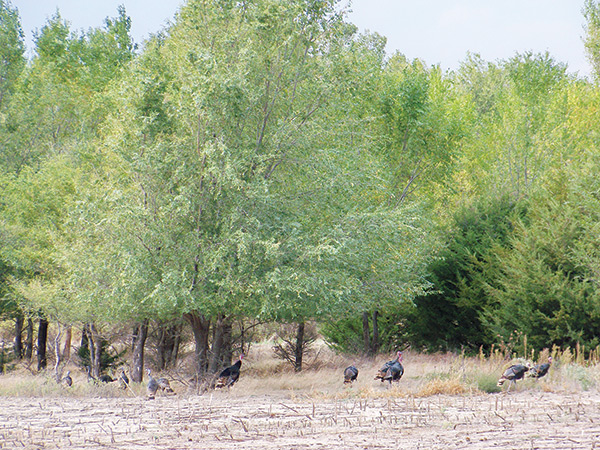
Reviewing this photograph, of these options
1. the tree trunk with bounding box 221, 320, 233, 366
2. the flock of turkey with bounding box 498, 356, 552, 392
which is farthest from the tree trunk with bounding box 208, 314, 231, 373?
the flock of turkey with bounding box 498, 356, 552, 392

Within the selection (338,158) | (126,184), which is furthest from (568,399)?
(126,184)

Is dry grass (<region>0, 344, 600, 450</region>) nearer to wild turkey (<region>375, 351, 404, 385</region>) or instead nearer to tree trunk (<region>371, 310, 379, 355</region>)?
wild turkey (<region>375, 351, 404, 385</region>)

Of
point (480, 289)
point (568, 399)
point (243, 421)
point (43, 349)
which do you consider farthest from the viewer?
point (43, 349)

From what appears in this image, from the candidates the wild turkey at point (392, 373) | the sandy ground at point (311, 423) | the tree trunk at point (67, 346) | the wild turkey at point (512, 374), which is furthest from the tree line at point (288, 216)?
the wild turkey at point (512, 374)

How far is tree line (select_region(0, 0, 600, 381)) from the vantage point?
15047 mm

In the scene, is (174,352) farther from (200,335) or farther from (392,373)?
(392,373)

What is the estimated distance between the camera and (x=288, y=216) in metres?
16.3

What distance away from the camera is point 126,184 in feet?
60.3

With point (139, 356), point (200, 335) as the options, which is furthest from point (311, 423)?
point (139, 356)

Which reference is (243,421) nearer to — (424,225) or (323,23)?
(323,23)

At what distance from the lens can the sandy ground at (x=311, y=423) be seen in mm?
7844

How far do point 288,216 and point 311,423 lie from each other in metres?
7.58

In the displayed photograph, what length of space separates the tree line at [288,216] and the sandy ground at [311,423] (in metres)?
3.25

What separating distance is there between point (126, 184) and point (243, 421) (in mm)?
10589
